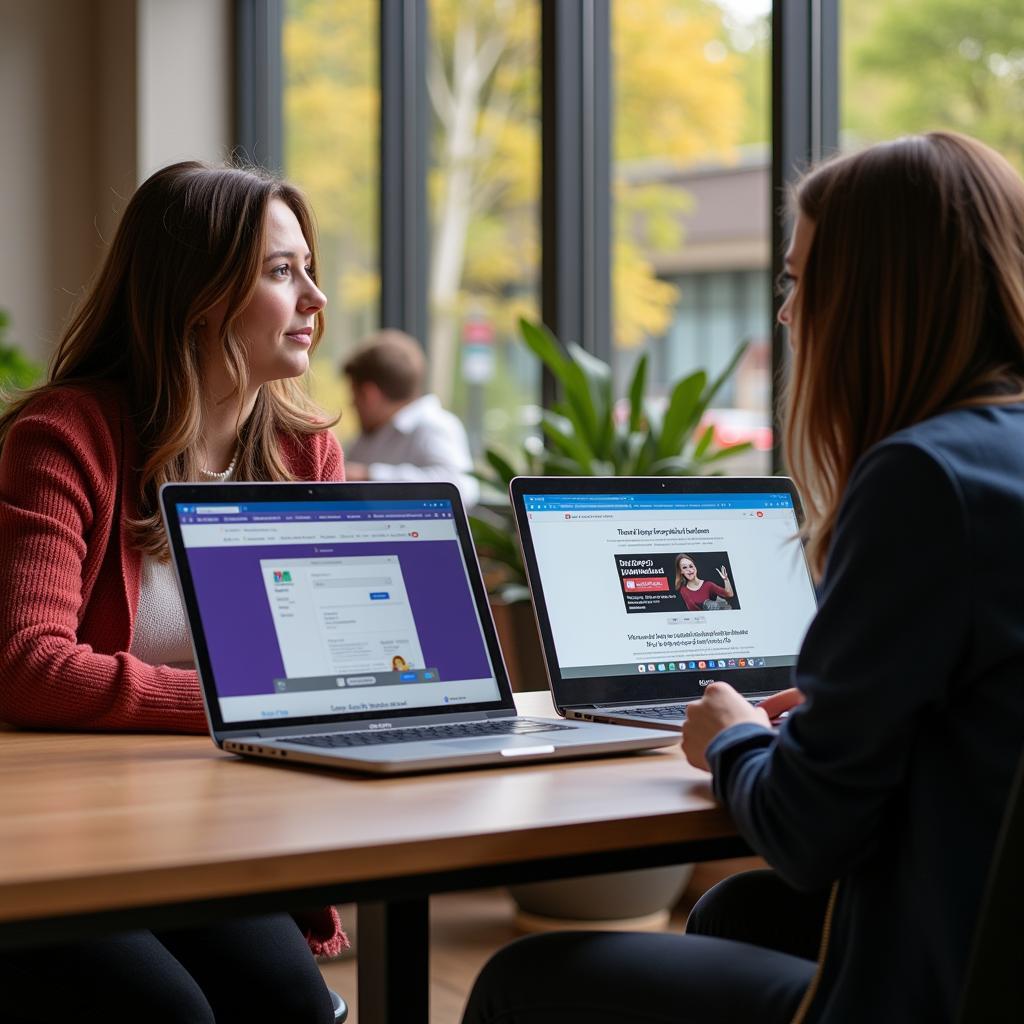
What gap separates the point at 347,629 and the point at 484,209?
3.54 metres

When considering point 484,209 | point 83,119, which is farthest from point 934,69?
point 83,119

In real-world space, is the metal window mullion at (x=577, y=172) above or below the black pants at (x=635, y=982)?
above

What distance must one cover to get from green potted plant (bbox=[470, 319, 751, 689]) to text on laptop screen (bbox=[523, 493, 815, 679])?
1616mm

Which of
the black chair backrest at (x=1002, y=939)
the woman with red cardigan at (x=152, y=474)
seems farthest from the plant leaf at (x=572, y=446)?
the black chair backrest at (x=1002, y=939)

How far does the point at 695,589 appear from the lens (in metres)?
1.72

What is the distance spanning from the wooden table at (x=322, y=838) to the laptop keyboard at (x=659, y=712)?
0.19m

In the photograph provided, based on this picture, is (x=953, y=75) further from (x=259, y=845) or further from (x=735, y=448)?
(x=259, y=845)

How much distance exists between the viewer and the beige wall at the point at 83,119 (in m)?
5.89

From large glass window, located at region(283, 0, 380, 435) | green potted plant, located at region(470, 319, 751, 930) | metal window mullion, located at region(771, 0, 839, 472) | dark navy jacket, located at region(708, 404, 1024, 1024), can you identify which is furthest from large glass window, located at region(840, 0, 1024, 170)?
large glass window, located at region(283, 0, 380, 435)

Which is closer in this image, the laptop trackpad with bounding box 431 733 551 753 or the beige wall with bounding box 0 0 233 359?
the laptop trackpad with bounding box 431 733 551 753

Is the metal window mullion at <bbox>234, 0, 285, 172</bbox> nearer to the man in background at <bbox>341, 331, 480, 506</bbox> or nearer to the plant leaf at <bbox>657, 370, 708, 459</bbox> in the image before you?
the man in background at <bbox>341, 331, 480, 506</bbox>

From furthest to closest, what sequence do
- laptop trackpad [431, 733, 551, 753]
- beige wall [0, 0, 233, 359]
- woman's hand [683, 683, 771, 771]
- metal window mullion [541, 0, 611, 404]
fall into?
beige wall [0, 0, 233, 359]
metal window mullion [541, 0, 611, 404]
laptop trackpad [431, 733, 551, 753]
woman's hand [683, 683, 771, 771]

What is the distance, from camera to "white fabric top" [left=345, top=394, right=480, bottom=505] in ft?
15.5

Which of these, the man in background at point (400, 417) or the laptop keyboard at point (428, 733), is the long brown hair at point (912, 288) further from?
the man in background at point (400, 417)
